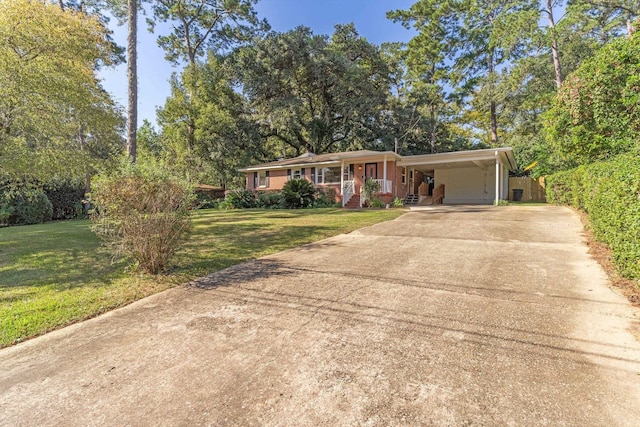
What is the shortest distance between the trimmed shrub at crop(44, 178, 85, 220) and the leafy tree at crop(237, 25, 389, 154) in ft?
41.2

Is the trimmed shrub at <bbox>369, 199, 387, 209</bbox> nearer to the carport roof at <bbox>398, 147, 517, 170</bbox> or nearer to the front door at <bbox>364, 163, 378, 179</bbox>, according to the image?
the front door at <bbox>364, 163, 378, 179</bbox>

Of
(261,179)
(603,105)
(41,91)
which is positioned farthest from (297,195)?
(603,105)

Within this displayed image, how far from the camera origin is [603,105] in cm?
864

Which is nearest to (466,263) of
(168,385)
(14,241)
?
(168,385)

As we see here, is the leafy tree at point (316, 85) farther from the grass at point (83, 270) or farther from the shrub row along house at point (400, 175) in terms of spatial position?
the grass at point (83, 270)

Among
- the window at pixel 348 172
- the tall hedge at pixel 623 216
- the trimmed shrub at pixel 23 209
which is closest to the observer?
the tall hedge at pixel 623 216

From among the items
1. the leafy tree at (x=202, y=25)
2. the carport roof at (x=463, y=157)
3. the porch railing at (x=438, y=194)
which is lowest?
the porch railing at (x=438, y=194)

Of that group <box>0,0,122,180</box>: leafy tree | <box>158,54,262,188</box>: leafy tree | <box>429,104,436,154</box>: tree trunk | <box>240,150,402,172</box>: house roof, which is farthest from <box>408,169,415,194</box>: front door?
<box>0,0,122,180</box>: leafy tree

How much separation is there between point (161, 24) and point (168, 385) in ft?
102

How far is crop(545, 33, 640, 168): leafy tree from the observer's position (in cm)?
780

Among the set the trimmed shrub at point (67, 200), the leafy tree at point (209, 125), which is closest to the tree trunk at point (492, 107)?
the leafy tree at point (209, 125)

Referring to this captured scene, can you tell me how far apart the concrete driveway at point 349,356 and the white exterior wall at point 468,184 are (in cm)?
1636

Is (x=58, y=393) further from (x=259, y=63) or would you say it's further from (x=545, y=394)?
(x=259, y=63)

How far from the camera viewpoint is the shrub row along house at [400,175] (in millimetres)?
17062
